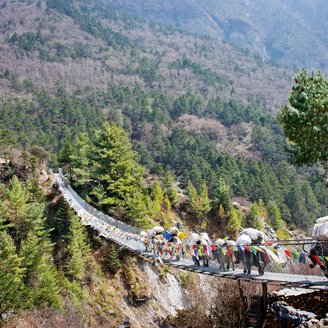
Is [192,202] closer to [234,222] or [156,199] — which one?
[234,222]

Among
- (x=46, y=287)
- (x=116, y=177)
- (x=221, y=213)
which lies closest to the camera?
(x=46, y=287)

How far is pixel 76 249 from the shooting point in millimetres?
22469

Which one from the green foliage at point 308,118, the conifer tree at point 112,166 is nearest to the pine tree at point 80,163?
the conifer tree at point 112,166

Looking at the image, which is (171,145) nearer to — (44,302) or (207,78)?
(44,302)

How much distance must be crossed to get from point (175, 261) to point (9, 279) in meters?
7.47

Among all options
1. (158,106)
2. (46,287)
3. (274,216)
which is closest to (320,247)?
(46,287)

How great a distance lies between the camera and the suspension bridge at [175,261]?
10.4 meters

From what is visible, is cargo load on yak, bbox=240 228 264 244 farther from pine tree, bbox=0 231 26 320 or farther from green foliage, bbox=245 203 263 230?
green foliage, bbox=245 203 263 230

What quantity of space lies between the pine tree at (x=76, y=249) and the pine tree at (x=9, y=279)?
3.24 m

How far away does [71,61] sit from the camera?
142 metres

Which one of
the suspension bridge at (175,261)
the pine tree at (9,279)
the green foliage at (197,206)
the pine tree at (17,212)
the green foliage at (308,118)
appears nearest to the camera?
the suspension bridge at (175,261)

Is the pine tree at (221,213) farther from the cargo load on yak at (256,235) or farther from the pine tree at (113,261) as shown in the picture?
the cargo load on yak at (256,235)

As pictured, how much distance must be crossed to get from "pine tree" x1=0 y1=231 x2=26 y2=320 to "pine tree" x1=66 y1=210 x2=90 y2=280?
128 inches

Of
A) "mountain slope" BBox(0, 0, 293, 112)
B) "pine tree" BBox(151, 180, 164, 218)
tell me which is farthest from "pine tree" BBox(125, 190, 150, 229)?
"mountain slope" BBox(0, 0, 293, 112)
